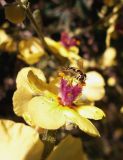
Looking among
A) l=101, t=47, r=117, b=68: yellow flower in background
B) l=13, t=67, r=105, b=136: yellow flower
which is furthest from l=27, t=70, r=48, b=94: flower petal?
l=101, t=47, r=117, b=68: yellow flower in background

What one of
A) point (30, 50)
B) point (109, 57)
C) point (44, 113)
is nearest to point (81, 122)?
point (44, 113)

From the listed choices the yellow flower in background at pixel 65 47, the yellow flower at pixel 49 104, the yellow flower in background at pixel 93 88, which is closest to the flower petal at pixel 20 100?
the yellow flower at pixel 49 104

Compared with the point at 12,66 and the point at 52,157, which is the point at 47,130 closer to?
the point at 52,157

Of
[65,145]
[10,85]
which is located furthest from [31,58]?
[65,145]

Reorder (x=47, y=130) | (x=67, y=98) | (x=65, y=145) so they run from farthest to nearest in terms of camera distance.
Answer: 1. (x=67, y=98)
2. (x=47, y=130)
3. (x=65, y=145)

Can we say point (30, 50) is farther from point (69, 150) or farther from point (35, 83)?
A: point (69, 150)
